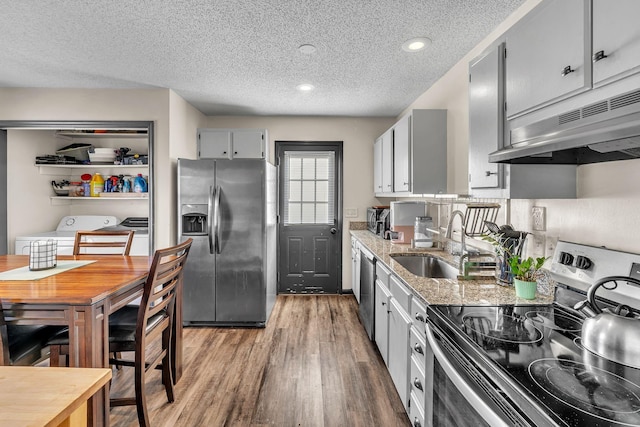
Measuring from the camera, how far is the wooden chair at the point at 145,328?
6.00ft

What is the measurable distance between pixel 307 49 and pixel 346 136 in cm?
225

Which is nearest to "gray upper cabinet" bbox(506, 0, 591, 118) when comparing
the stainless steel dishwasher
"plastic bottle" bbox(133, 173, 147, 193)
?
the stainless steel dishwasher

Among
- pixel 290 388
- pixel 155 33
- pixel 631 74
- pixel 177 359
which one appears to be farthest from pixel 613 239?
pixel 155 33

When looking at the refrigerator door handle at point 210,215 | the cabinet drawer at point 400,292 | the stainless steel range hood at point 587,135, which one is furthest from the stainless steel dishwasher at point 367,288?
the stainless steel range hood at point 587,135

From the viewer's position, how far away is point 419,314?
65.4 inches

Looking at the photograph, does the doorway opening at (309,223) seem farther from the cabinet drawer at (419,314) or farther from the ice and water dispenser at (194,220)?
the cabinet drawer at (419,314)

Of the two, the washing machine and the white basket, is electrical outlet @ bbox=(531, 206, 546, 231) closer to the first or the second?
the white basket

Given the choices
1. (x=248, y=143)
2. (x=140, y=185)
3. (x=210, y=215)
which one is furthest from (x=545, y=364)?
(x=140, y=185)

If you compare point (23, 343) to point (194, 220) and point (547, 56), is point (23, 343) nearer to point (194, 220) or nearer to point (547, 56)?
point (194, 220)

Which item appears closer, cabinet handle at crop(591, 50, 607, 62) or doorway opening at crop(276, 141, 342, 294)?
cabinet handle at crop(591, 50, 607, 62)

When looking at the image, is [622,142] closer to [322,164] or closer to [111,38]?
[111,38]

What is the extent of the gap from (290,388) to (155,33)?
264cm

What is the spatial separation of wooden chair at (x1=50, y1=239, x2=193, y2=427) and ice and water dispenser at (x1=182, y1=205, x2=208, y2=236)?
1370mm

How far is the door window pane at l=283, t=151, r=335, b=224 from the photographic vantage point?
15.5ft
